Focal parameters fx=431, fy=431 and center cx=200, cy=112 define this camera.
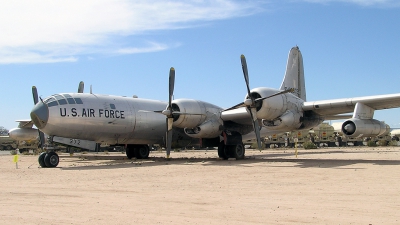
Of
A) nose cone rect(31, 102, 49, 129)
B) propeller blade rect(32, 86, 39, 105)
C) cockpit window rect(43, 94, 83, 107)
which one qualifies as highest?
propeller blade rect(32, 86, 39, 105)

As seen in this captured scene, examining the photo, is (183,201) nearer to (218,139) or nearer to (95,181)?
A: (95,181)

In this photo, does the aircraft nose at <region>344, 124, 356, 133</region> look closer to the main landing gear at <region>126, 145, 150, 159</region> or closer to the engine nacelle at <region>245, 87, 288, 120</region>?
the engine nacelle at <region>245, 87, 288, 120</region>

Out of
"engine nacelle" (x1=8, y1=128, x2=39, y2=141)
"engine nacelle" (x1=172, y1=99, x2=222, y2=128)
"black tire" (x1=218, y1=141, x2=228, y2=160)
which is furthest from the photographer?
"engine nacelle" (x1=8, y1=128, x2=39, y2=141)

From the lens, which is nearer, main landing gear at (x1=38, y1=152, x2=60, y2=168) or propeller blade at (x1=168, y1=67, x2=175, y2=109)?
main landing gear at (x1=38, y1=152, x2=60, y2=168)

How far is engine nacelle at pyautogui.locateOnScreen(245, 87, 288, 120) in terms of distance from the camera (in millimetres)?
19375

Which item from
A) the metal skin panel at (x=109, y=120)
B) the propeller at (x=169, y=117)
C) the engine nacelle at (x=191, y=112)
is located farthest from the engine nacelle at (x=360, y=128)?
the metal skin panel at (x=109, y=120)

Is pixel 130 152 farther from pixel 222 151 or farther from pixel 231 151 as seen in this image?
pixel 231 151

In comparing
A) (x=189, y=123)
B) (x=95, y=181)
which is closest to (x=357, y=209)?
(x=95, y=181)

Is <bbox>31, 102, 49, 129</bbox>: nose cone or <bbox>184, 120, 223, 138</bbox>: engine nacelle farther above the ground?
<bbox>31, 102, 49, 129</bbox>: nose cone

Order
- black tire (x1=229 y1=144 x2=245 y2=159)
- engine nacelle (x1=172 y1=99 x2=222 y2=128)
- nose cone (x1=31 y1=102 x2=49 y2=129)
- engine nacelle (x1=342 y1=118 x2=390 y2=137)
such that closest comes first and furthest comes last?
engine nacelle (x1=342 y1=118 x2=390 y2=137)
nose cone (x1=31 y1=102 x2=49 y2=129)
engine nacelle (x1=172 y1=99 x2=222 y2=128)
black tire (x1=229 y1=144 x2=245 y2=159)

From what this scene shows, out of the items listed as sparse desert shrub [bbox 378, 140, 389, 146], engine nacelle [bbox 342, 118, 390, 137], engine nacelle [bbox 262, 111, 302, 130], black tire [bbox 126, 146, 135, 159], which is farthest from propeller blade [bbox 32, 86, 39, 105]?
sparse desert shrub [bbox 378, 140, 389, 146]

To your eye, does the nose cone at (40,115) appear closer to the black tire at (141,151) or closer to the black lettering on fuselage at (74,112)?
the black lettering on fuselage at (74,112)

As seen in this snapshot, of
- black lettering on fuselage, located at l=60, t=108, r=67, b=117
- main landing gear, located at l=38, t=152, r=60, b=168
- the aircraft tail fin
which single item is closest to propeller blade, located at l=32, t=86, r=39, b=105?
black lettering on fuselage, located at l=60, t=108, r=67, b=117

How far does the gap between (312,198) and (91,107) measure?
14.7 meters
